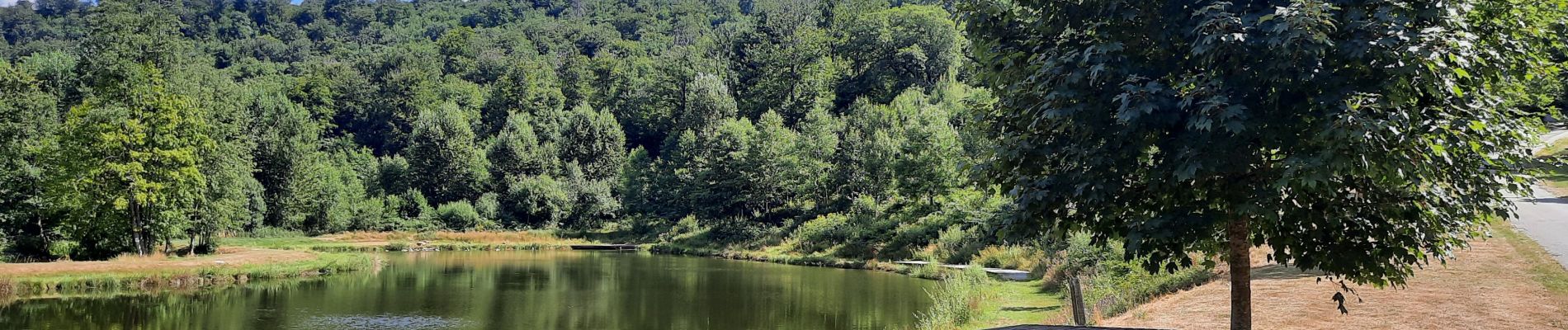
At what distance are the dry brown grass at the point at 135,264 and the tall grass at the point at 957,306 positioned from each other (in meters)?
27.8

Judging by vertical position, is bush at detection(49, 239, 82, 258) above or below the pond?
above

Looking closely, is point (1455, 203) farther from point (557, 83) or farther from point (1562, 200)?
point (557, 83)

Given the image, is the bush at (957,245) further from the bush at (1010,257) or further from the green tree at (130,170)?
the green tree at (130,170)

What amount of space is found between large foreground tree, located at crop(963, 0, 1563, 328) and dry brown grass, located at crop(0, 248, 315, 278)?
112 feet

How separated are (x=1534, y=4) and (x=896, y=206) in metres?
50.0

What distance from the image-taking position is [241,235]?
63.4 meters

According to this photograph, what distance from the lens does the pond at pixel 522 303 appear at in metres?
25.6

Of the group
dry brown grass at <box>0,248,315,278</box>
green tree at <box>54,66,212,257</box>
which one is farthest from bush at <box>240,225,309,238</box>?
green tree at <box>54,66,212,257</box>

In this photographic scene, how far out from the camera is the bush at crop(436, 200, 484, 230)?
7825 cm

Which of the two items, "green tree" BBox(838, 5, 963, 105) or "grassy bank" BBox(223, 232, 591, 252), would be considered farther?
"green tree" BBox(838, 5, 963, 105)

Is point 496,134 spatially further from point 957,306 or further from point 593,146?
point 957,306

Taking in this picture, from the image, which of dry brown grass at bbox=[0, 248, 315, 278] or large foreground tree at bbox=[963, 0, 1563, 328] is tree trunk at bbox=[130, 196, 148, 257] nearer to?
dry brown grass at bbox=[0, 248, 315, 278]

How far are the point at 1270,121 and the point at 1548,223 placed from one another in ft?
70.3

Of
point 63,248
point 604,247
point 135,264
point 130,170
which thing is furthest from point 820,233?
point 63,248
